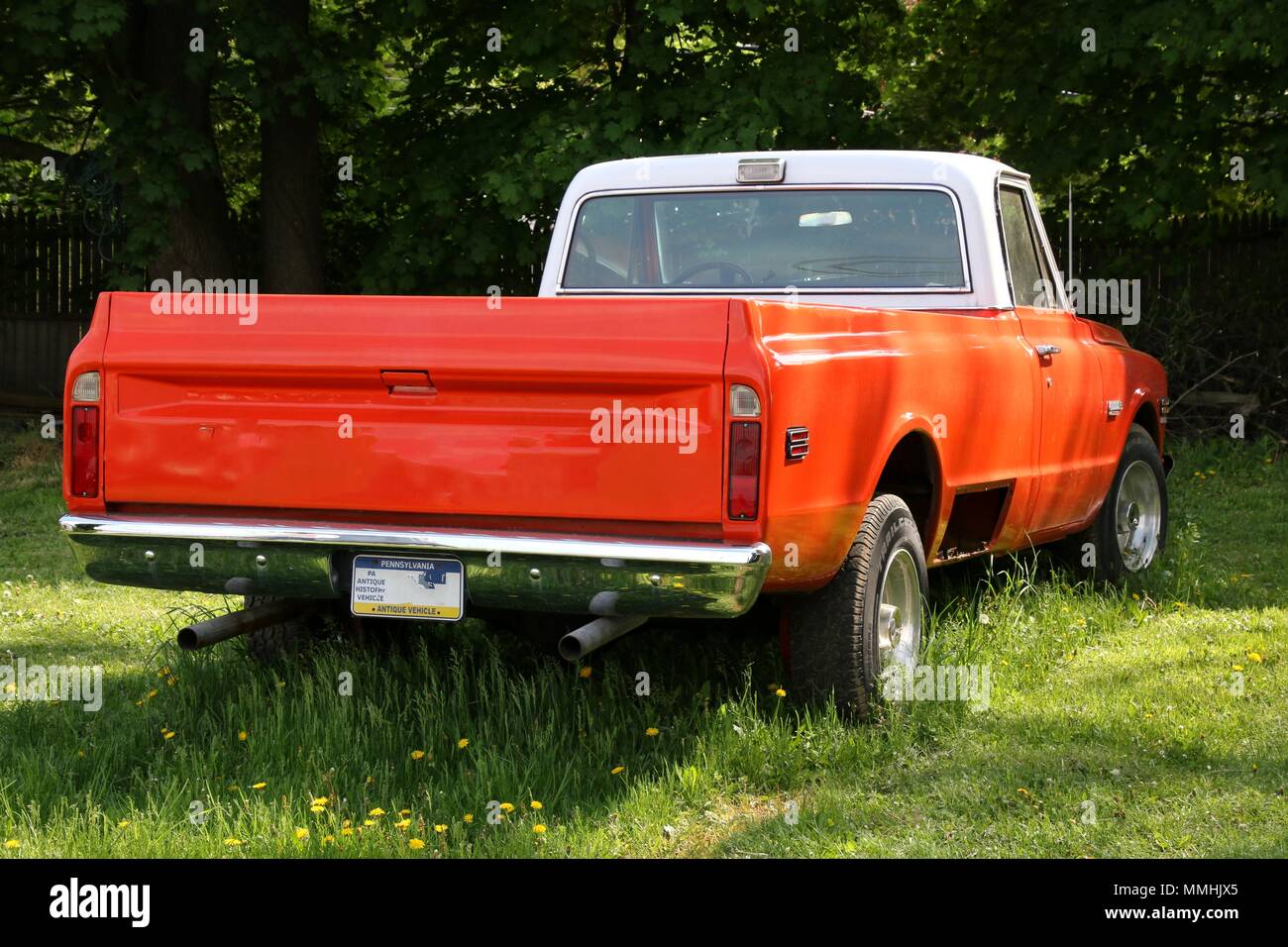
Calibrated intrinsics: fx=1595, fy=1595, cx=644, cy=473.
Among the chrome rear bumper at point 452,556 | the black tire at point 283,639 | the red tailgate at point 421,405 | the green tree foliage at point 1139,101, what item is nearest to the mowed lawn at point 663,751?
the black tire at point 283,639

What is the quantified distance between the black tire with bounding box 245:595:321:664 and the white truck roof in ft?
5.80

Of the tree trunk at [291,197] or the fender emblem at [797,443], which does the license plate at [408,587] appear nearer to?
the fender emblem at [797,443]

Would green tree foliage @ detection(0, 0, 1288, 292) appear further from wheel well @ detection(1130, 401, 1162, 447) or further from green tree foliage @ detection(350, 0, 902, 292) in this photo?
wheel well @ detection(1130, 401, 1162, 447)

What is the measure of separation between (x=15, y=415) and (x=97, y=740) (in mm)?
12370

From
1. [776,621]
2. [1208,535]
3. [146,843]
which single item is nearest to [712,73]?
[1208,535]

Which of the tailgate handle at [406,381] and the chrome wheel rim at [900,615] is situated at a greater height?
the tailgate handle at [406,381]

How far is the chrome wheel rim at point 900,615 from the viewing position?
5.50 meters

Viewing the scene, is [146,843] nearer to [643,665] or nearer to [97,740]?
[97,740]

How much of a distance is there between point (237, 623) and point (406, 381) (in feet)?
3.64

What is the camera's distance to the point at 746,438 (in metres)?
4.43

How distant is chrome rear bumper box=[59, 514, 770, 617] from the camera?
4.44m

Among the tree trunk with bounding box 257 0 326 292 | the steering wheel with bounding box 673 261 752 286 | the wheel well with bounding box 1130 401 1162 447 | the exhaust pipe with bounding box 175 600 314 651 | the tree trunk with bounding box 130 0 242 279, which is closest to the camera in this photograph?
the exhaust pipe with bounding box 175 600 314 651

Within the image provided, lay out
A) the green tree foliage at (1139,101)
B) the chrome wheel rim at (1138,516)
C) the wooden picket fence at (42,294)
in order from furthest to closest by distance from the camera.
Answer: the wooden picket fence at (42,294) → the green tree foliage at (1139,101) → the chrome wheel rim at (1138,516)

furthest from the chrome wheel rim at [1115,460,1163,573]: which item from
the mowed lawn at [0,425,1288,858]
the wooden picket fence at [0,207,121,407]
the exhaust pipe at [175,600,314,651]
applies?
the wooden picket fence at [0,207,121,407]
